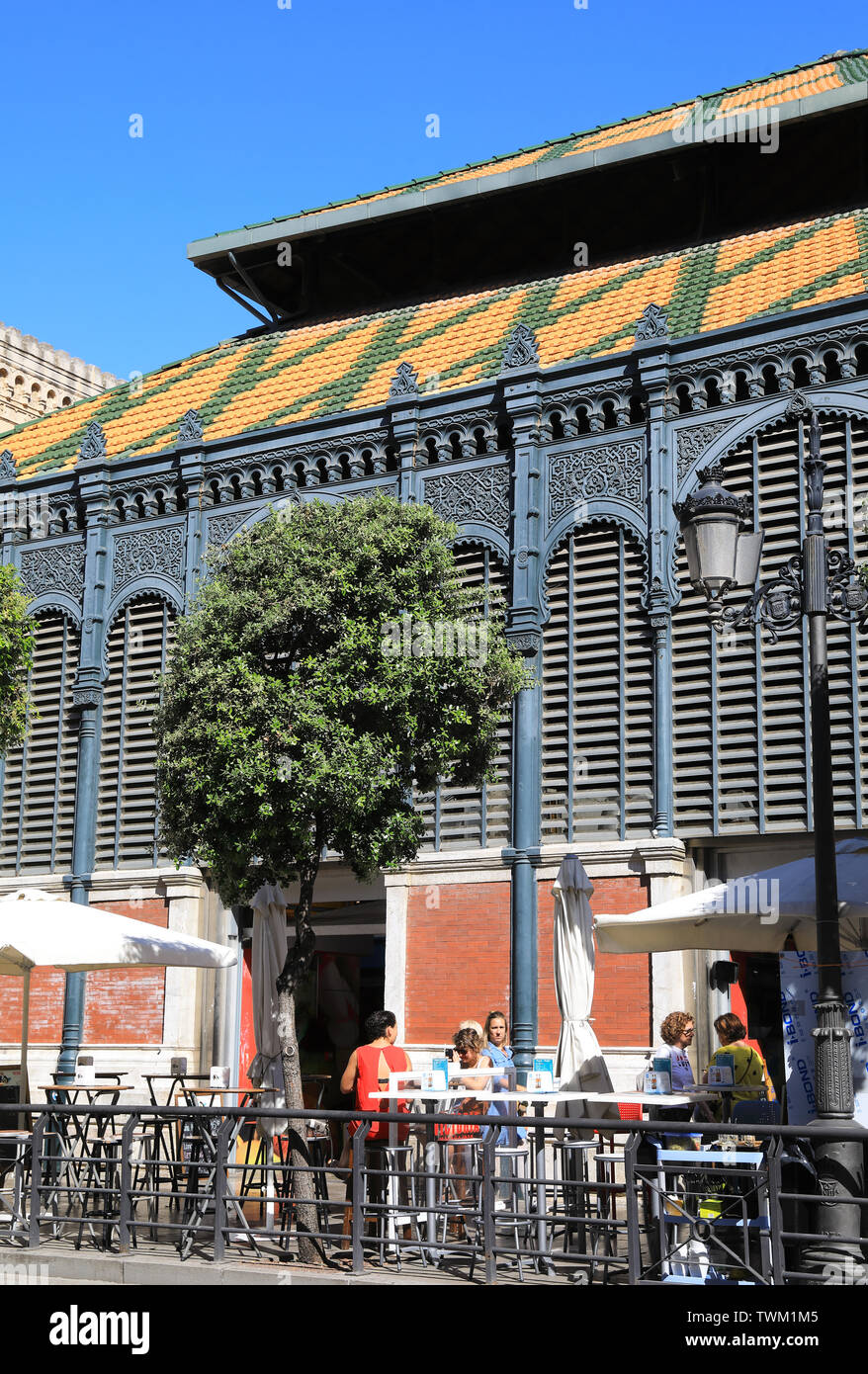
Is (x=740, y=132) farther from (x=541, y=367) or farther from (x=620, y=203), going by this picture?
(x=541, y=367)

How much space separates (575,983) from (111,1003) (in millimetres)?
9086

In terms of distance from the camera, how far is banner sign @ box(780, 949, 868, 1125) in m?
10.6

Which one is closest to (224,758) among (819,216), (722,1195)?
(722,1195)

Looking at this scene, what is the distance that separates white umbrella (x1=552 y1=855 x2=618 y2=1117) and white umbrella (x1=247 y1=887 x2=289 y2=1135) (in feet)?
8.11

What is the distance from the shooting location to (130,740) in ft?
67.2

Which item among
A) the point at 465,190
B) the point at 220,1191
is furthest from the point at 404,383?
the point at 220,1191

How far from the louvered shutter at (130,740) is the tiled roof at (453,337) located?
279cm

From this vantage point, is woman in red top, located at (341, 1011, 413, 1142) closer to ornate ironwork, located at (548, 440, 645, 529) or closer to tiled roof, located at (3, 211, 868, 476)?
ornate ironwork, located at (548, 440, 645, 529)

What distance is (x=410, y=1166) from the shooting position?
1188cm

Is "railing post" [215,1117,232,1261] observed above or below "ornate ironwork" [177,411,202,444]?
below

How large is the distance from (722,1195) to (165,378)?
764 inches

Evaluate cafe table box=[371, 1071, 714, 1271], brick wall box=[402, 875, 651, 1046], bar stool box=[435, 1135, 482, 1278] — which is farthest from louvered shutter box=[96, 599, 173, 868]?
cafe table box=[371, 1071, 714, 1271]

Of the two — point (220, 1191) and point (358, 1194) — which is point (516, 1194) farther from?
point (220, 1191)

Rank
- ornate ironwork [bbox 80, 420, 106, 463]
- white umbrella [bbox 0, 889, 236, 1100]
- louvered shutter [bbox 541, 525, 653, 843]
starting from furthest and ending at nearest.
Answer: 1. ornate ironwork [bbox 80, 420, 106, 463]
2. louvered shutter [bbox 541, 525, 653, 843]
3. white umbrella [bbox 0, 889, 236, 1100]
